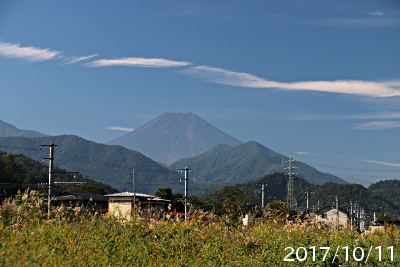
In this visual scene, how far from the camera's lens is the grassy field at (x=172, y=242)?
9.92 m

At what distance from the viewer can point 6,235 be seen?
10.1m

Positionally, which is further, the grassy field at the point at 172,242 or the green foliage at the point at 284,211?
the green foliage at the point at 284,211

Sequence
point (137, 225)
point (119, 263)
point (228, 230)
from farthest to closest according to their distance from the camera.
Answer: point (228, 230) → point (137, 225) → point (119, 263)

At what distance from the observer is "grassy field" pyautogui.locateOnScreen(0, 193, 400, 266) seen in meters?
9.92

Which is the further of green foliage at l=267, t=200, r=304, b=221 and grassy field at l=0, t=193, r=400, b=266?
green foliage at l=267, t=200, r=304, b=221

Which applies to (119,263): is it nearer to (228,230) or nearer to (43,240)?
(43,240)

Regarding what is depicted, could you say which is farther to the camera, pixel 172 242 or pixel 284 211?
pixel 284 211

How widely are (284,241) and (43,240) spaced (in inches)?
277

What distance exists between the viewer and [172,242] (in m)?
11.7

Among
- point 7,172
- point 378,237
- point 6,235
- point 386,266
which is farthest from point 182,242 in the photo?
point 7,172

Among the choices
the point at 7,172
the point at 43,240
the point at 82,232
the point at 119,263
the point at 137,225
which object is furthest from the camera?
the point at 7,172

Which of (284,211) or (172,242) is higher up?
(284,211)

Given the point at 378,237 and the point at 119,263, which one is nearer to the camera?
the point at 119,263

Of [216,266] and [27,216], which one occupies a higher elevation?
[27,216]
